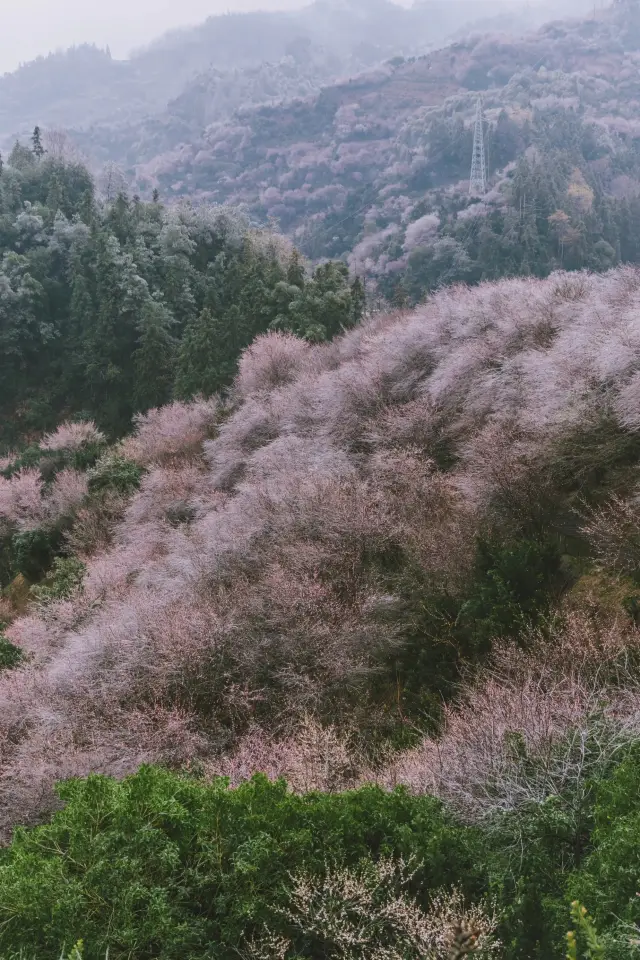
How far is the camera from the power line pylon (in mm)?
87000

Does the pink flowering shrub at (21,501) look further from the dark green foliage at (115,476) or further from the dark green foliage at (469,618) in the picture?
the dark green foliage at (469,618)

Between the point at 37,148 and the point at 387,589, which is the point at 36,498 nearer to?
the point at 387,589

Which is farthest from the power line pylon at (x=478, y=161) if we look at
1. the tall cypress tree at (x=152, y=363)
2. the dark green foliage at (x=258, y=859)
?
the dark green foliage at (x=258, y=859)

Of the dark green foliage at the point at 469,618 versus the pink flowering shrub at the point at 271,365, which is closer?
the dark green foliage at the point at 469,618

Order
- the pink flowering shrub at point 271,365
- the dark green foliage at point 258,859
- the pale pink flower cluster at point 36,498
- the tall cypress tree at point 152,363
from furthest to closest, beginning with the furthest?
the tall cypress tree at point 152,363, the pink flowering shrub at point 271,365, the pale pink flower cluster at point 36,498, the dark green foliage at point 258,859

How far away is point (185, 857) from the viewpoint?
768 centimetres

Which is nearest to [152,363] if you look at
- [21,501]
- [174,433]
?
[174,433]

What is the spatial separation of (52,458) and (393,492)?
27.1 meters

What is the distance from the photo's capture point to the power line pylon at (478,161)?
8700cm

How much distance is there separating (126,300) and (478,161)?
70656 millimetres

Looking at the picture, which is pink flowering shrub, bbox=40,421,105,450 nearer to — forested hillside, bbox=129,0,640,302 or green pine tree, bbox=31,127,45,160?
forested hillside, bbox=129,0,640,302

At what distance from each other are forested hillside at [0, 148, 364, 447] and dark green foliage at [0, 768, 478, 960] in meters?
33.8

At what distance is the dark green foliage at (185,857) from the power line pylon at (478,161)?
3644 inches

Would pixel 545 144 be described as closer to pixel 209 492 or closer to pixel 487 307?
pixel 487 307
